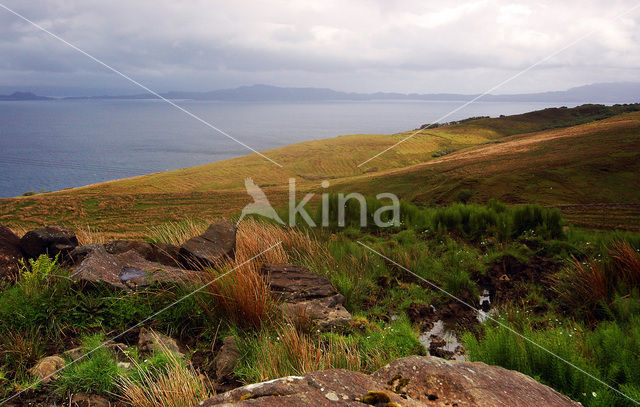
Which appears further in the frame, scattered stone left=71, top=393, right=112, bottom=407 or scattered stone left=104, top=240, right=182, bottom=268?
scattered stone left=104, top=240, right=182, bottom=268

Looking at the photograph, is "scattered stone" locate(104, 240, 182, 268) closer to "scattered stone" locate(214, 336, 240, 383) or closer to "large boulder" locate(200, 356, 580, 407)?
"scattered stone" locate(214, 336, 240, 383)

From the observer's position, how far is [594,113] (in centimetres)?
3588

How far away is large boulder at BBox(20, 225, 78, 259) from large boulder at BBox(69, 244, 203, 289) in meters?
0.96

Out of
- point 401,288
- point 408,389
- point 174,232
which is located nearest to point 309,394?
point 408,389

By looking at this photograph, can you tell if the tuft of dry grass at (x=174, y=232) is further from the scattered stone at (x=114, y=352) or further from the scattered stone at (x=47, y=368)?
the scattered stone at (x=47, y=368)

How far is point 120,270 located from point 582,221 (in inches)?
385

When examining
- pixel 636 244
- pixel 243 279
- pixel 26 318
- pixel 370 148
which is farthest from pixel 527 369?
pixel 370 148

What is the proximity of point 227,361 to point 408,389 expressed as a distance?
2.19 metres

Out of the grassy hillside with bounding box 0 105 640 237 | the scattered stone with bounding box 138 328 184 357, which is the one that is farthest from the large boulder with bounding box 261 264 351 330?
the grassy hillside with bounding box 0 105 640 237

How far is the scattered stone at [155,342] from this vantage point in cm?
399

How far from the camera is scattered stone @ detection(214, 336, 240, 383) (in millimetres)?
3664

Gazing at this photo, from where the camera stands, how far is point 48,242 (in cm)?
648

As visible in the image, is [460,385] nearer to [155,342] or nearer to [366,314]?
[155,342]

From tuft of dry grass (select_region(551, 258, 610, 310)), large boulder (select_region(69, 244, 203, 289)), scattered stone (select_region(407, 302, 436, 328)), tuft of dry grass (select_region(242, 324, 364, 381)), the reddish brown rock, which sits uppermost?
the reddish brown rock
